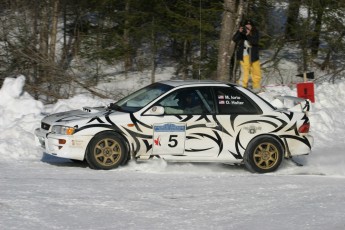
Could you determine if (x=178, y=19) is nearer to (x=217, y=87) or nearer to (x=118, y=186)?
(x=217, y=87)

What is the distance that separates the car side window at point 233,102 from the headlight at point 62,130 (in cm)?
229

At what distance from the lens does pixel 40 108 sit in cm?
1442

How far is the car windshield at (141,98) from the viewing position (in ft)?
35.3

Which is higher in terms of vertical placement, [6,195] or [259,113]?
[259,113]

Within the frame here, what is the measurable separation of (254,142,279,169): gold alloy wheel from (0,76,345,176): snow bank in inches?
9.3

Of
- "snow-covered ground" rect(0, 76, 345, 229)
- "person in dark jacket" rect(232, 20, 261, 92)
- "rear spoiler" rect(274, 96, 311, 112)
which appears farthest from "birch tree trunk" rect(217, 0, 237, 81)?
"rear spoiler" rect(274, 96, 311, 112)

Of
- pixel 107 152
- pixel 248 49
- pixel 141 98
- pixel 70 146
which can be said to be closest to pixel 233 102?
pixel 141 98

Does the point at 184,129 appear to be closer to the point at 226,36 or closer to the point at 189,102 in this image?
the point at 189,102

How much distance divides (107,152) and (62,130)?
0.72 m

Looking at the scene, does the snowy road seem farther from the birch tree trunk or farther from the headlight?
the birch tree trunk

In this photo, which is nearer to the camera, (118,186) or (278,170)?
(118,186)

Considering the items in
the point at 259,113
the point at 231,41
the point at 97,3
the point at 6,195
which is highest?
the point at 97,3

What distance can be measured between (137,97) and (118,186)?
2.54 metres

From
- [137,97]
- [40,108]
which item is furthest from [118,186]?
[40,108]
